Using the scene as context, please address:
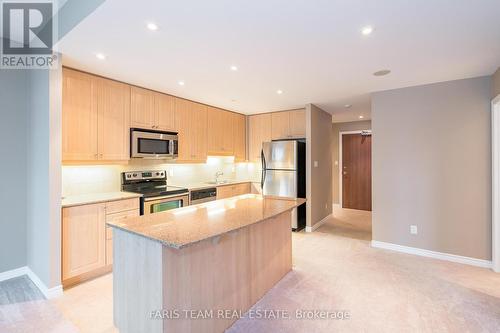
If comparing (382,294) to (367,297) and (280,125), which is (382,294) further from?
(280,125)

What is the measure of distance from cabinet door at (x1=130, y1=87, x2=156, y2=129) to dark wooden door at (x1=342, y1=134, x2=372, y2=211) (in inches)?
208

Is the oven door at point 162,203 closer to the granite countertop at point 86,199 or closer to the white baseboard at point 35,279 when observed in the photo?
the granite countertop at point 86,199

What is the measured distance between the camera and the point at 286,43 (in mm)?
2270

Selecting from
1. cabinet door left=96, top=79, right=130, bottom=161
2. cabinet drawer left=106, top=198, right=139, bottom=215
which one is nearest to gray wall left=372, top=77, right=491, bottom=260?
cabinet drawer left=106, top=198, right=139, bottom=215

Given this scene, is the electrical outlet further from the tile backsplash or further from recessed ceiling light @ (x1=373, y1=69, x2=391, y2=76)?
the tile backsplash

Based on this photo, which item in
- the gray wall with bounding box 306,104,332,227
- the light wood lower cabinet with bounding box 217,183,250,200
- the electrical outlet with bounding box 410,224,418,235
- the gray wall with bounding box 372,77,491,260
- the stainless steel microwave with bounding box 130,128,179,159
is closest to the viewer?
the gray wall with bounding box 372,77,491,260

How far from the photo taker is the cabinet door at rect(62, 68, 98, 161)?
2.80m

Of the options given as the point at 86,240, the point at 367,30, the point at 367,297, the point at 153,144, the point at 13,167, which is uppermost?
the point at 367,30

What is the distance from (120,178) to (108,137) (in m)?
0.69

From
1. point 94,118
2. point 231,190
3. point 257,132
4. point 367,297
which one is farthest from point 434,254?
point 94,118

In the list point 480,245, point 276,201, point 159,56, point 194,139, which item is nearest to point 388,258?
point 480,245

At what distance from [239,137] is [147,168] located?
2.21m

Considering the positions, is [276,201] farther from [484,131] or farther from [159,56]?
[484,131]

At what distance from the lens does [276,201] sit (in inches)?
110
